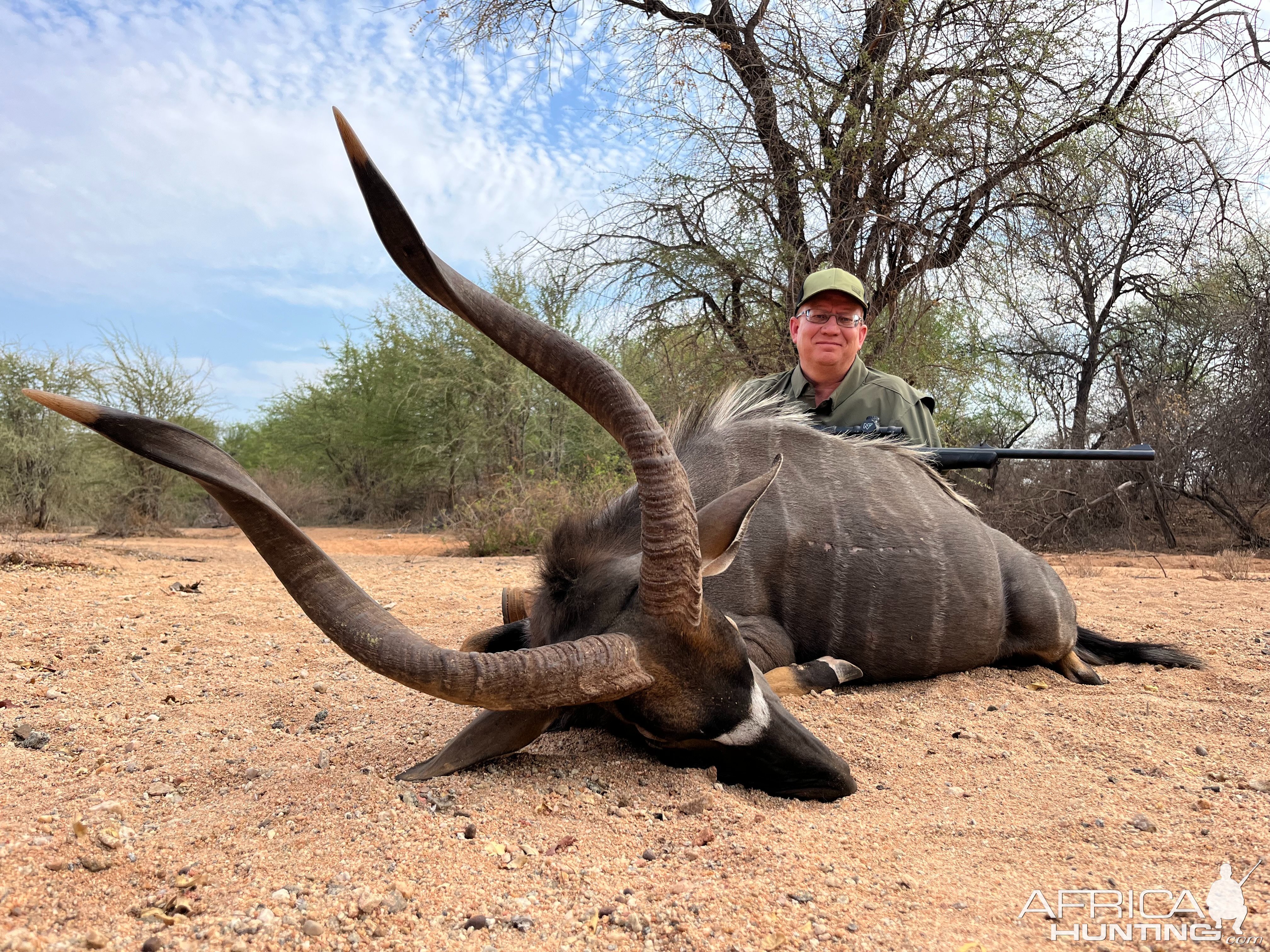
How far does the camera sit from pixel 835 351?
521cm

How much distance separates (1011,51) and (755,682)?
8687 mm

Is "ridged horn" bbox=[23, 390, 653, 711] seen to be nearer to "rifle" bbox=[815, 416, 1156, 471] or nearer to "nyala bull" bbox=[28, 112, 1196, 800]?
"nyala bull" bbox=[28, 112, 1196, 800]

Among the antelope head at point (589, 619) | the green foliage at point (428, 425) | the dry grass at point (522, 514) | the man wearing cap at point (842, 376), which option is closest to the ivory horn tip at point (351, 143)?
the antelope head at point (589, 619)

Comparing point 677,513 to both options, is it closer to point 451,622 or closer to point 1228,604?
point 451,622

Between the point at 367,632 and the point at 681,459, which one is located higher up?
the point at 681,459

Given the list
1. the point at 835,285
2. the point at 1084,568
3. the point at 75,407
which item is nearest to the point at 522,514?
the point at 1084,568

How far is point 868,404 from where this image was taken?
531cm

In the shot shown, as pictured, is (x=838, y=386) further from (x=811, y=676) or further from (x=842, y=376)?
(x=811, y=676)

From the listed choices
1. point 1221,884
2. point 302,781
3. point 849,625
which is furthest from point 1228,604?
point 302,781

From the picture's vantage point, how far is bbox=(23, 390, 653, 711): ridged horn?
195 centimetres

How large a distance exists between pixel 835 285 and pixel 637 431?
3155 mm

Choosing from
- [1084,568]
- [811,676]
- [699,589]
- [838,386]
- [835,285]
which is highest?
[835,285]

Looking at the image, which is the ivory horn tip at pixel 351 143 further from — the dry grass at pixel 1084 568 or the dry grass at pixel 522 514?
the dry grass at pixel 522 514

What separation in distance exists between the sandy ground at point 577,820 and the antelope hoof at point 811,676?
8 centimetres
